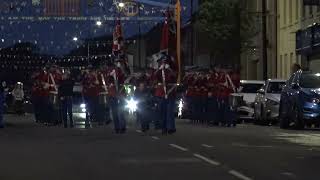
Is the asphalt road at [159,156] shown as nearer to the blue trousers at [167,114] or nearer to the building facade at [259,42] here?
the blue trousers at [167,114]

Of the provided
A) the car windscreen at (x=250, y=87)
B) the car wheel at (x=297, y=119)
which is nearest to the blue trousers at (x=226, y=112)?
the car wheel at (x=297, y=119)

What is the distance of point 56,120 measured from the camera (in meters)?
28.1

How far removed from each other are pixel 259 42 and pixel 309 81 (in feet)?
90.6

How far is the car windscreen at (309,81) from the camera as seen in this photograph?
25.5m

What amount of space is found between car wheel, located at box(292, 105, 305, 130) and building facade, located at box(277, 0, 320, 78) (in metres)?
12.9

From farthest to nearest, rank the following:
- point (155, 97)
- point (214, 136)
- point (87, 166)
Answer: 1. point (155, 97)
2. point (214, 136)
3. point (87, 166)

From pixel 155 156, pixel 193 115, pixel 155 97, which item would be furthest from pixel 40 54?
Answer: pixel 155 156

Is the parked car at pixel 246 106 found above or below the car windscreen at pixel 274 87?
below

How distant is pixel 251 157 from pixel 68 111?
12.5m

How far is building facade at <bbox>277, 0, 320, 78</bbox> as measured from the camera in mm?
41625

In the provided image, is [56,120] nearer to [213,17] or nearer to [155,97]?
[155,97]

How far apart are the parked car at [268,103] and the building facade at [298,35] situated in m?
8.43

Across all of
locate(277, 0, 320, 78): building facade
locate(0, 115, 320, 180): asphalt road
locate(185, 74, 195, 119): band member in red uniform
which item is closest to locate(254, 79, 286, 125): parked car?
locate(185, 74, 195, 119): band member in red uniform

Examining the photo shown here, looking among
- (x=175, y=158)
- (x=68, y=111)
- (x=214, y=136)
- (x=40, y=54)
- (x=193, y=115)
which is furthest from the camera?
(x=40, y=54)
